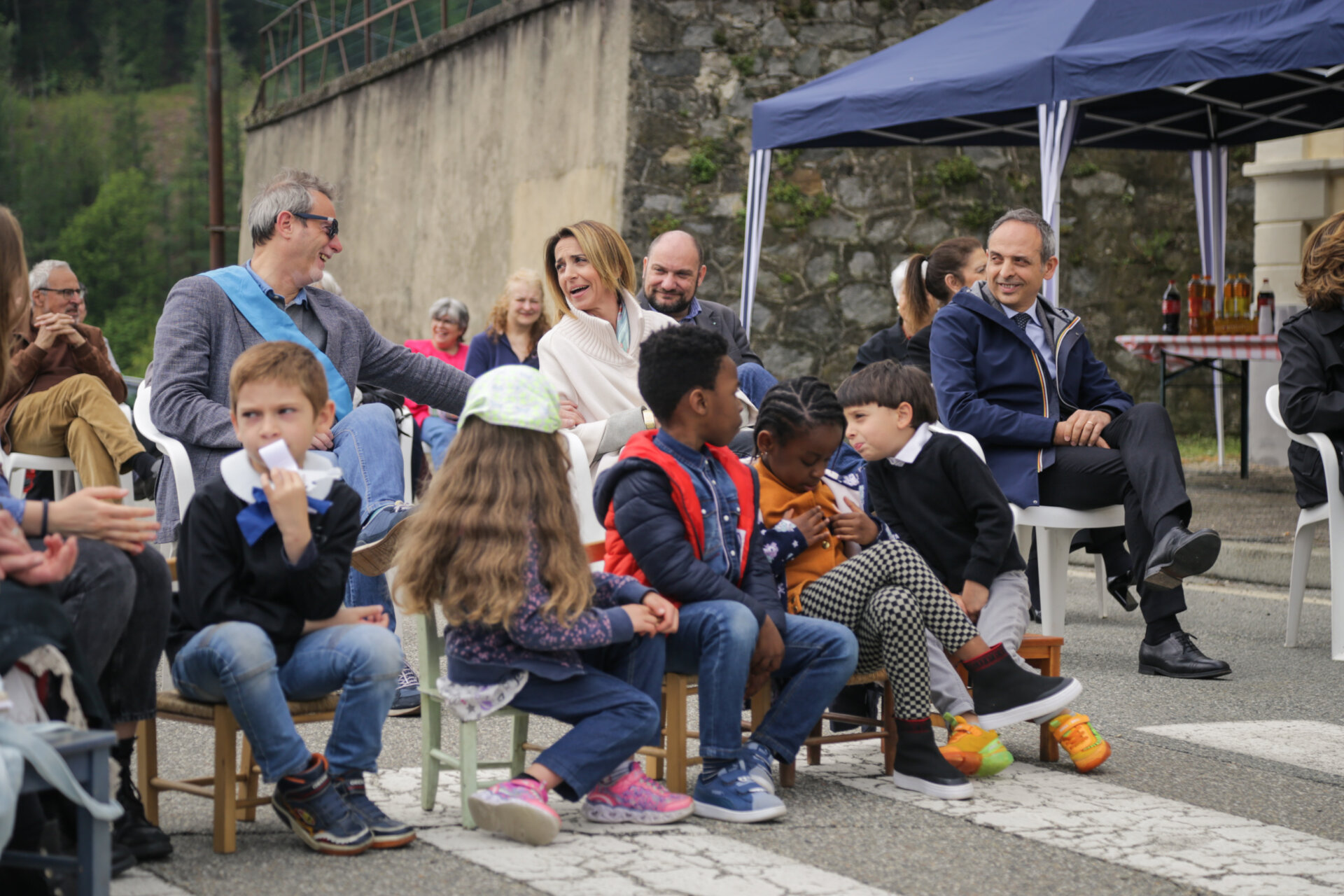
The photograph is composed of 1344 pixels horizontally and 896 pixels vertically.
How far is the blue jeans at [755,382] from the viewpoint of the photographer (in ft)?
17.1

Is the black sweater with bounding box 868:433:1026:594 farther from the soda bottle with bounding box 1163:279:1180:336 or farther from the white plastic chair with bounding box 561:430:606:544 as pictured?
the soda bottle with bounding box 1163:279:1180:336

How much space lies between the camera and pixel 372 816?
2996 millimetres

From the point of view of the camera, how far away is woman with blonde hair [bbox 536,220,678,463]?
15.5ft

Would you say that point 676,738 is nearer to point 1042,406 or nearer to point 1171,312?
point 1042,406

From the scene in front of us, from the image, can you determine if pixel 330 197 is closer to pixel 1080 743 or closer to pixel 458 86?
pixel 1080 743

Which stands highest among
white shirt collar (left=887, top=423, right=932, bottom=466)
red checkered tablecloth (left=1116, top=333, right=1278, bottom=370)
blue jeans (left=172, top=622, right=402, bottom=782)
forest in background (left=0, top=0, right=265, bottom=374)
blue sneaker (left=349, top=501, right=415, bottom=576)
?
forest in background (left=0, top=0, right=265, bottom=374)

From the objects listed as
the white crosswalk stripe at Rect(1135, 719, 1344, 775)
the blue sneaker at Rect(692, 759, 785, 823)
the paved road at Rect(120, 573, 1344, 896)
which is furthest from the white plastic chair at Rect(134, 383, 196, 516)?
the white crosswalk stripe at Rect(1135, 719, 1344, 775)

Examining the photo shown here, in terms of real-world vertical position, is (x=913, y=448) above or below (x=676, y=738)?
above

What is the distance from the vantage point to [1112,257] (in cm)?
1202

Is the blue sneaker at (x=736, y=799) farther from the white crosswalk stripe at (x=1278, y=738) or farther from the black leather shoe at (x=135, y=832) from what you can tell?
the white crosswalk stripe at (x=1278, y=738)

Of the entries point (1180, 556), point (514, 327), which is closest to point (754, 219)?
point (514, 327)

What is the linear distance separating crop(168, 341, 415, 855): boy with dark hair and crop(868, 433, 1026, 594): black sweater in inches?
62.2

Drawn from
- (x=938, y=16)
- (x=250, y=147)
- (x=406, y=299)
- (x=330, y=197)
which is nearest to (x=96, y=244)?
(x=250, y=147)

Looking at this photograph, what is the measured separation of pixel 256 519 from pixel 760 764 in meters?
1.20
